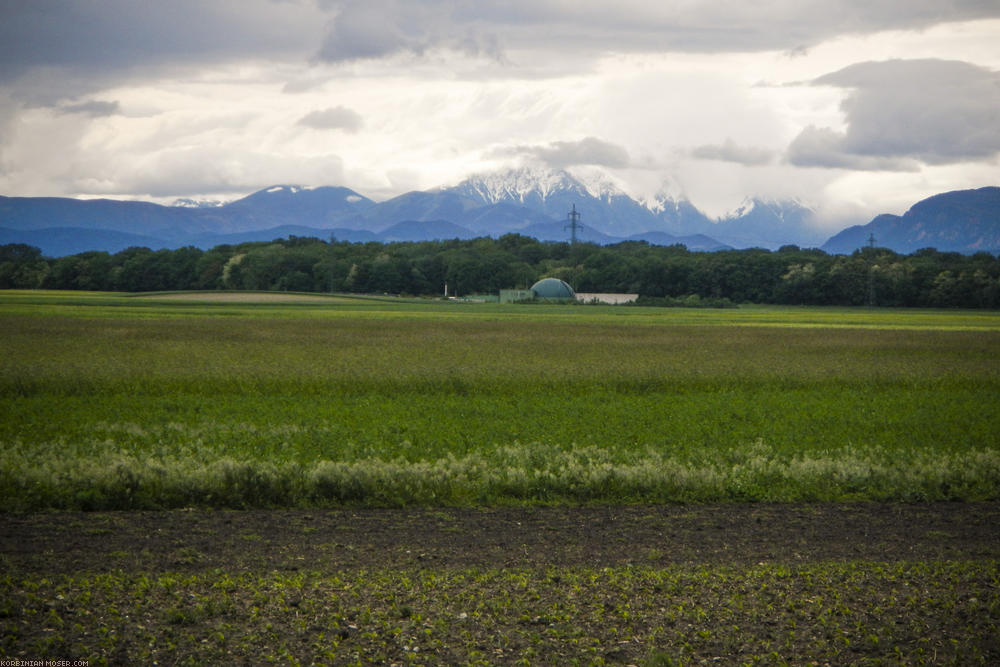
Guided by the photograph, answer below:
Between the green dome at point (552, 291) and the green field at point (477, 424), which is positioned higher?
the green dome at point (552, 291)

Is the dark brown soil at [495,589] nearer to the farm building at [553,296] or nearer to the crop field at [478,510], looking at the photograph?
the crop field at [478,510]

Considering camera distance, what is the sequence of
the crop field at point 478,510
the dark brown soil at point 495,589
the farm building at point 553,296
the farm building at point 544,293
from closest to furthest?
the dark brown soil at point 495,589 → the crop field at point 478,510 → the farm building at point 553,296 → the farm building at point 544,293

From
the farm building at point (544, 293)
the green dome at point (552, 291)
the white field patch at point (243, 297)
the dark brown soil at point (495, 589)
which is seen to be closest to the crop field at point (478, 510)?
the dark brown soil at point (495, 589)

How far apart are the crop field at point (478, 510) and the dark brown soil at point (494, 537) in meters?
0.09

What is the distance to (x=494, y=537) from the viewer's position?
1536cm

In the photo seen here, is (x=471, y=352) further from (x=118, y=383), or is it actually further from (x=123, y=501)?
(x=123, y=501)

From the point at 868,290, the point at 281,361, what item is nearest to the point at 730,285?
the point at 868,290

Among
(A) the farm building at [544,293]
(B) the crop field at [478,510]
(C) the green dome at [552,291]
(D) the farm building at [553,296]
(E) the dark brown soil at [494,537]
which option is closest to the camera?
(B) the crop field at [478,510]

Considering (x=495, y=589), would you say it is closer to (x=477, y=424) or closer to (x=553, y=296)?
(x=477, y=424)

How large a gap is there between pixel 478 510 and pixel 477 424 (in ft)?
30.7

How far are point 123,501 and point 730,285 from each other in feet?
586

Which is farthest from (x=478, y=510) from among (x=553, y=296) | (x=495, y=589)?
(x=553, y=296)

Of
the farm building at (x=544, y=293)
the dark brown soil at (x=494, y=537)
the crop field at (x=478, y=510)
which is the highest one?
the farm building at (x=544, y=293)

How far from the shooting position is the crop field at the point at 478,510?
416 inches
